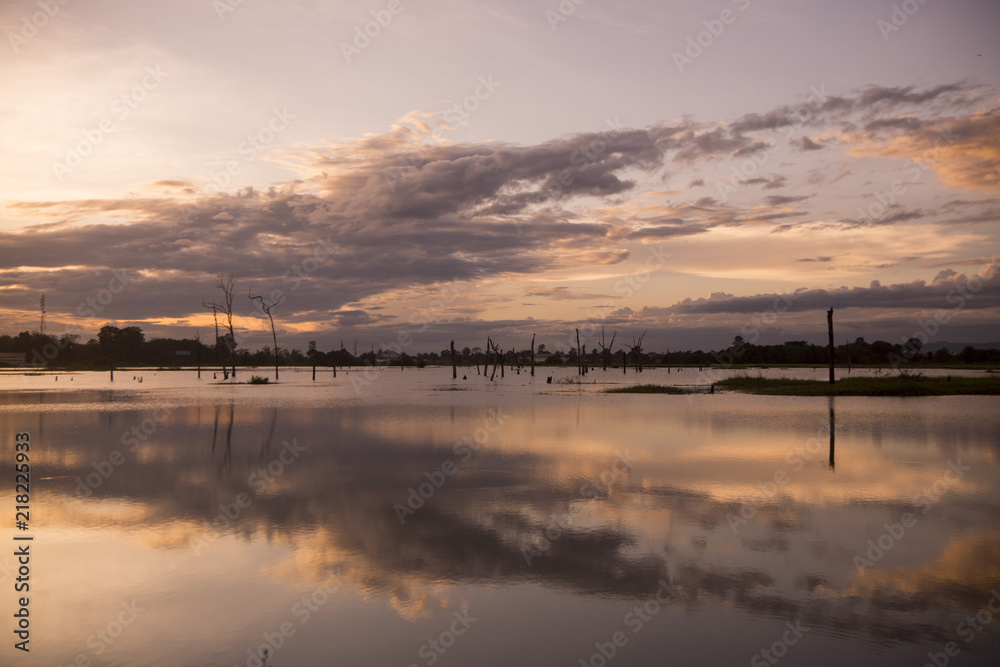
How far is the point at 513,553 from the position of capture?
9664mm

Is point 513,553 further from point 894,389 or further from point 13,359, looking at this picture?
point 13,359

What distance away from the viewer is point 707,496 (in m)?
13.3

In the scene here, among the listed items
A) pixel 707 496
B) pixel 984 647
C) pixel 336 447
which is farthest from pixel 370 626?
pixel 336 447

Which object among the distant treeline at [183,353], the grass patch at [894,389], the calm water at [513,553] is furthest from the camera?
the distant treeline at [183,353]

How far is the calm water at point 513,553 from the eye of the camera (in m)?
6.80

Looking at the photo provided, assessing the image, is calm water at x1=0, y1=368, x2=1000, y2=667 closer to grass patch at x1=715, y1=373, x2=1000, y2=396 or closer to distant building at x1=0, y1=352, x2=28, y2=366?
grass patch at x1=715, y1=373, x2=1000, y2=396

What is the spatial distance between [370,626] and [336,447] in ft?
46.9

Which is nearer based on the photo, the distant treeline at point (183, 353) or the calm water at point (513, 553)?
the calm water at point (513, 553)

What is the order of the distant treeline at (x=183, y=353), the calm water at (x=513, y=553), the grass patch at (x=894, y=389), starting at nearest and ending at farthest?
the calm water at (x=513, y=553), the grass patch at (x=894, y=389), the distant treeline at (x=183, y=353)

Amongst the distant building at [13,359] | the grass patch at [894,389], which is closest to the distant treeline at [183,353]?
the distant building at [13,359]

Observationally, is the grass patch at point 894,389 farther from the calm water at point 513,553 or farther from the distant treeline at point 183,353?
the distant treeline at point 183,353

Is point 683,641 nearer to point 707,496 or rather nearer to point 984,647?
point 984,647

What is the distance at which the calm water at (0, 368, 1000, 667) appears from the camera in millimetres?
6801

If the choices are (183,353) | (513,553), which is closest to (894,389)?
(513,553)
